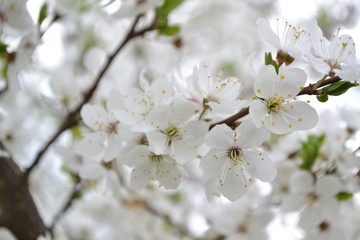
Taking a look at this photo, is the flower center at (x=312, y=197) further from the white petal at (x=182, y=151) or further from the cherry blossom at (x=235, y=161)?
the white petal at (x=182, y=151)

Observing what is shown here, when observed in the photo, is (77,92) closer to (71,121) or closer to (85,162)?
(71,121)

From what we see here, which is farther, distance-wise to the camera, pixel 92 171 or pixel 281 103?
pixel 92 171

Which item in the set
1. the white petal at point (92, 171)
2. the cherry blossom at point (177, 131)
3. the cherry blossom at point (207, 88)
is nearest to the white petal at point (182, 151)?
the cherry blossom at point (177, 131)

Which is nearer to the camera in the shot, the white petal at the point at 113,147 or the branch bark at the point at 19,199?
the white petal at the point at 113,147

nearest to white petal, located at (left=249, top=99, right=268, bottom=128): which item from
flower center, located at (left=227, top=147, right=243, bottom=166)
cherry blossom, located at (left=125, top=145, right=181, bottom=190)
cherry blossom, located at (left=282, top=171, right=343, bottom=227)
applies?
flower center, located at (left=227, top=147, right=243, bottom=166)

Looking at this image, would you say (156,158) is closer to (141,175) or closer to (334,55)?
(141,175)

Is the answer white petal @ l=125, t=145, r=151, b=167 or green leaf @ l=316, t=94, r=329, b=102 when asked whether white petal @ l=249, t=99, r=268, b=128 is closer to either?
green leaf @ l=316, t=94, r=329, b=102

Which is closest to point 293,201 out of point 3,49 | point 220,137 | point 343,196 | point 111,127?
point 343,196
